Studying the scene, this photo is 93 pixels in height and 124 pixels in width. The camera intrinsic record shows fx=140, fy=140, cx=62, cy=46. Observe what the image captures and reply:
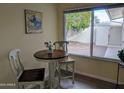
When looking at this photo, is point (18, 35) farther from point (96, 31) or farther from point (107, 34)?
point (107, 34)

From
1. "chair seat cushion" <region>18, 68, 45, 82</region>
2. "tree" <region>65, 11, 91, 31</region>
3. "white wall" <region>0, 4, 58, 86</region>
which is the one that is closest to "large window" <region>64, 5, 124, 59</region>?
"tree" <region>65, 11, 91, 31</region>

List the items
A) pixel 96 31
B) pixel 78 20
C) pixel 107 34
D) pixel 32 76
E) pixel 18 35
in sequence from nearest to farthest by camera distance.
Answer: pixel 32 76
pixel 18 35
pixel 107 34
pixel 96 31
pixel 78 20

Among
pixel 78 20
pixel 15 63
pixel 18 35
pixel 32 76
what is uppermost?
pixel 78 20

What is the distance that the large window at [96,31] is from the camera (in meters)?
3.22

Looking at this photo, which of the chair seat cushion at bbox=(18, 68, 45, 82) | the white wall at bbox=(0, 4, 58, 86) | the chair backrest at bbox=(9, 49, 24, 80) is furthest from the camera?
the white wall at bbox=(0, 4, 58, 86)

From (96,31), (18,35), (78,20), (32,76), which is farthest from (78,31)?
(32,76)

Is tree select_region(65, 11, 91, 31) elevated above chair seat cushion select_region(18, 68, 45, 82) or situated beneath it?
elevated above

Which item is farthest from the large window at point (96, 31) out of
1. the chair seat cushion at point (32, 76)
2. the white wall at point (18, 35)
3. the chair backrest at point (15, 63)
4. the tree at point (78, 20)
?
the chair backrest at point (15, 63)

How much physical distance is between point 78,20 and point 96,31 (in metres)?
0.62

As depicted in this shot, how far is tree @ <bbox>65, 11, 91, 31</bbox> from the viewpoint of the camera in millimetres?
3688

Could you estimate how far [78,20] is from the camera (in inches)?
152

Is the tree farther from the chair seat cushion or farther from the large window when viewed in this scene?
the chair seat cushion

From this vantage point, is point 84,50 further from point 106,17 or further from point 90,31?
point 106,17

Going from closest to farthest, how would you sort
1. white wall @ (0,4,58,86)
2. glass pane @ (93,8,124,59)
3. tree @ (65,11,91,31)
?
white wall @ (0,4,58,86)
glass pane @ (93,8,124,59)
tree @ (65,11,91,31)
